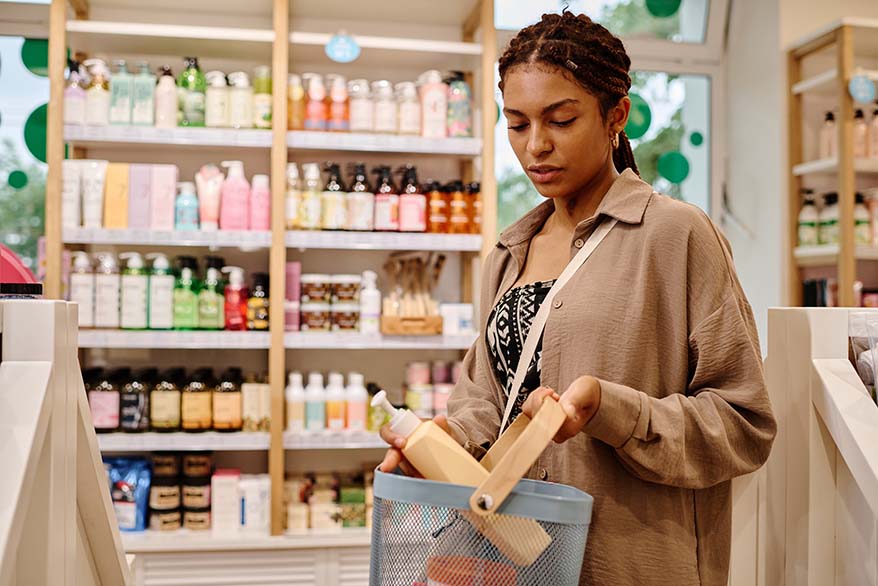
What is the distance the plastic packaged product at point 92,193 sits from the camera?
3.19 metres

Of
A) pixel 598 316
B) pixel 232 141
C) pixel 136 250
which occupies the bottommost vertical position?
pixel 598 316

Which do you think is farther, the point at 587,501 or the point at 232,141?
the point at 232,141

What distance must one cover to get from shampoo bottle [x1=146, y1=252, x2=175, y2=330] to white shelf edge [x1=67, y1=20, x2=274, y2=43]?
0.84 meters

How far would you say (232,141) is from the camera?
3262 millimetres

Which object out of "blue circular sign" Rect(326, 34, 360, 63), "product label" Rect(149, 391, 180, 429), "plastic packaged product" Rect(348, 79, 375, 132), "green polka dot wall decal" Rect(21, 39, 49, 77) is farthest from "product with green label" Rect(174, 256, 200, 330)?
"green polka dot wall decal" Rect(21, 39, 49, 77)

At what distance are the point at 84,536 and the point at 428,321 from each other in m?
2.00

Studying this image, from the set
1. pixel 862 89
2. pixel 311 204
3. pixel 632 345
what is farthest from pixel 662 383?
pixel 862 89

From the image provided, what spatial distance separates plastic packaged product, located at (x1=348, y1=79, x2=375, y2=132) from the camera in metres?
3.37

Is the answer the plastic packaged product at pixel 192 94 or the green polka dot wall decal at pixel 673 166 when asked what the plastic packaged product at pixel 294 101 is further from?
the green polka dot wall decal at pixel 673 166

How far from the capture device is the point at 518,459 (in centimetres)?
98

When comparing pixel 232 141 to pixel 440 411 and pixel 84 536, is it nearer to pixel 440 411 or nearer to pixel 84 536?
pixel 440 411

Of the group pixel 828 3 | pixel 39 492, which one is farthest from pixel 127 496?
pixel 828 3

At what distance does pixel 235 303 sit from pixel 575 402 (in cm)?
239

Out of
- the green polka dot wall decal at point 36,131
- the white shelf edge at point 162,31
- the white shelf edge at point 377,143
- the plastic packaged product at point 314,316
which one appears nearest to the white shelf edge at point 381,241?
the plastic packaged product at point 314,316
